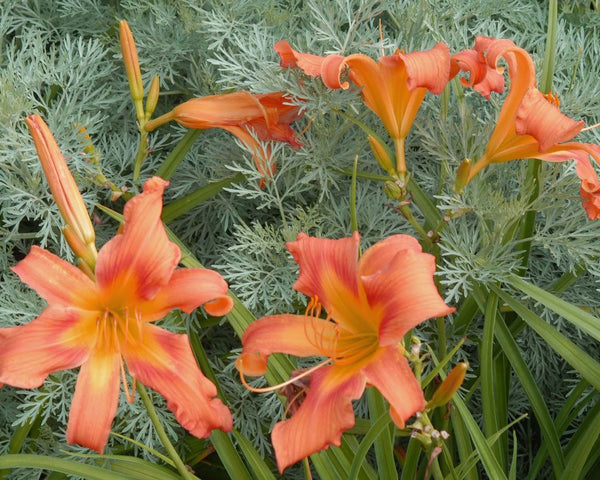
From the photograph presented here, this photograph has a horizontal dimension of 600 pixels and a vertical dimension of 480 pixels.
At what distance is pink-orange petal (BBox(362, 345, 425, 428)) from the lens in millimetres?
775

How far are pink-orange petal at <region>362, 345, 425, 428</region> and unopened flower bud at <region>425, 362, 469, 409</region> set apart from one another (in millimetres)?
38

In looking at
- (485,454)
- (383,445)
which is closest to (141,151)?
(383,445)

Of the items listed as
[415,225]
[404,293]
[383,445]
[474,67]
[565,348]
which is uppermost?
[474,67]

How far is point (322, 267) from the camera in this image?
0.92 meters

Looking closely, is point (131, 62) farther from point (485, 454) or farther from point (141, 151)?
point (485, 454)

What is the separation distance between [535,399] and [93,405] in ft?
2.18

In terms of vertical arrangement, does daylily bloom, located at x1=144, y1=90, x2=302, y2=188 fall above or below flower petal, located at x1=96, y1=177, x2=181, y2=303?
below

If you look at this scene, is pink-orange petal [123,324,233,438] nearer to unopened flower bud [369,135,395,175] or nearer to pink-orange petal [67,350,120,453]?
pink-orange petal [67,350,120,453]

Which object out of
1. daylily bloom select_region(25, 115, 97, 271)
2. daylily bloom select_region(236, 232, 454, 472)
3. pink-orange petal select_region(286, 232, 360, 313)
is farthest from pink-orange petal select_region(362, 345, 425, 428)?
daylily bloom select_region(25, 115, 97, 271)

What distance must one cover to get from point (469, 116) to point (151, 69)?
61 centimetres

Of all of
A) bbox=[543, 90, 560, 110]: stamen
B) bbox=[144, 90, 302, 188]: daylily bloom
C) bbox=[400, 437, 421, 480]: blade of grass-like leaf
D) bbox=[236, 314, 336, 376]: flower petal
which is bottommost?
bbox=[400, 437, 421, 480]: blade of grass-like leaf

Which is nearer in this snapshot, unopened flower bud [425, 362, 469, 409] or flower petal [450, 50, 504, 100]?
unopened flower bud [425, 362, 469, 409]

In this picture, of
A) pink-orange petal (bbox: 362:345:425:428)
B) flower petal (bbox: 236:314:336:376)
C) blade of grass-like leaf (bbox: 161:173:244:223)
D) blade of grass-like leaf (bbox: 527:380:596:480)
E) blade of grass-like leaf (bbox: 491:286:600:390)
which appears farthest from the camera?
blade of grass-like leaf (bbox: 161:173:244:223)

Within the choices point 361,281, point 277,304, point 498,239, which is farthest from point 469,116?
point 361,281
